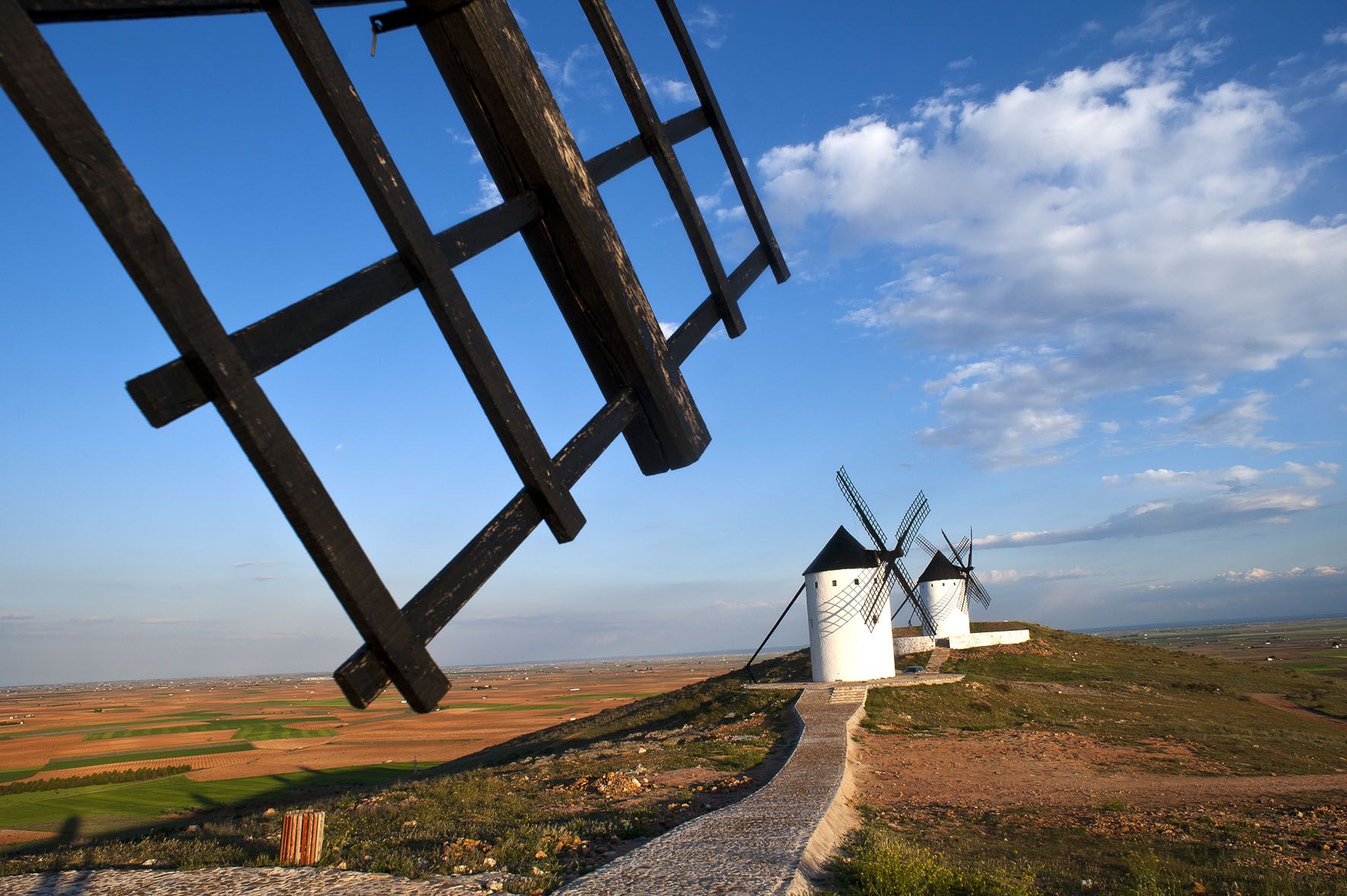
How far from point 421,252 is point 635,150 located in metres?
1.09

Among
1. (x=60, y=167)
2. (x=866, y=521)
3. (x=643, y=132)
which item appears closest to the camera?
(x=60, y=167)

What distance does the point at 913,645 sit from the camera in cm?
3234

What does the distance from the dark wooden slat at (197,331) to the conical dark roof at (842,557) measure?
24.1 m

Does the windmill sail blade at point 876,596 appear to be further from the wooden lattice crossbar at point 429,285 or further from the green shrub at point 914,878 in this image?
the wooden lattice crossbar at point 429,285

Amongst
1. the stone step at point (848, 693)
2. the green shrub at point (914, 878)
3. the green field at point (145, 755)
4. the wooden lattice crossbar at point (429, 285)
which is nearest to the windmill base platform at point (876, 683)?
the stone step at point (848, 693)

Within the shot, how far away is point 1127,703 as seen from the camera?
2234 centimetres

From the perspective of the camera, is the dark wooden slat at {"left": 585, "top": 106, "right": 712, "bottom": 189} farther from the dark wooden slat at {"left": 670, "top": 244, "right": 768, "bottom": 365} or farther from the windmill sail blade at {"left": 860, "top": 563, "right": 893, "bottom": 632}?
the windmill sail blade at {"left": 860, "top": 563, "right": 893, "bottom": 632}

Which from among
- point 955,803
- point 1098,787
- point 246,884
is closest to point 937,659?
point 1098,787

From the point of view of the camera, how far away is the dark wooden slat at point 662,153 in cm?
236

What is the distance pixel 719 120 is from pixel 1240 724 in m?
24.0

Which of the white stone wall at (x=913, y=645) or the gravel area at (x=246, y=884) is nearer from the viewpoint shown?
the gravel area at (x=246, y=884)

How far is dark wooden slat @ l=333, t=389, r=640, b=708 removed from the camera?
4.62ft

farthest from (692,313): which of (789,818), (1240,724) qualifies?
(1240,724)

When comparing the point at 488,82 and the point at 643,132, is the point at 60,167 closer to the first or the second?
the point at 488,82
